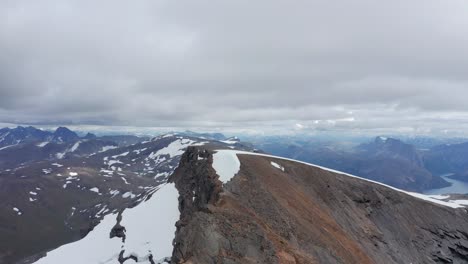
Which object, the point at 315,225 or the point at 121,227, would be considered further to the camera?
the point at 121,227

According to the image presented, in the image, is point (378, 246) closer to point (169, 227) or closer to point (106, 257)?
point (169, 227)

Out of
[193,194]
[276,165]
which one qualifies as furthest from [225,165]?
[276,165]

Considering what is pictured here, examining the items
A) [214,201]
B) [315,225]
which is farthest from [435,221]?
[214,201]

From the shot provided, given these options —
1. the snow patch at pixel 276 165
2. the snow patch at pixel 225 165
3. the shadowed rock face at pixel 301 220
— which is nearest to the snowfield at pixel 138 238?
the shadowed rock face at pixel 301 220

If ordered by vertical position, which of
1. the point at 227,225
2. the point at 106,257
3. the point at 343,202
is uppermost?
the point at 227,225

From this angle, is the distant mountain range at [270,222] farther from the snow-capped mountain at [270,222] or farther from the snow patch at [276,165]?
the snow patch at [276,165]

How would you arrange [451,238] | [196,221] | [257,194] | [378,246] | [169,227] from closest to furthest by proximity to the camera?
[196,221], [257,194], [378,246], [169,227], [451,238]
